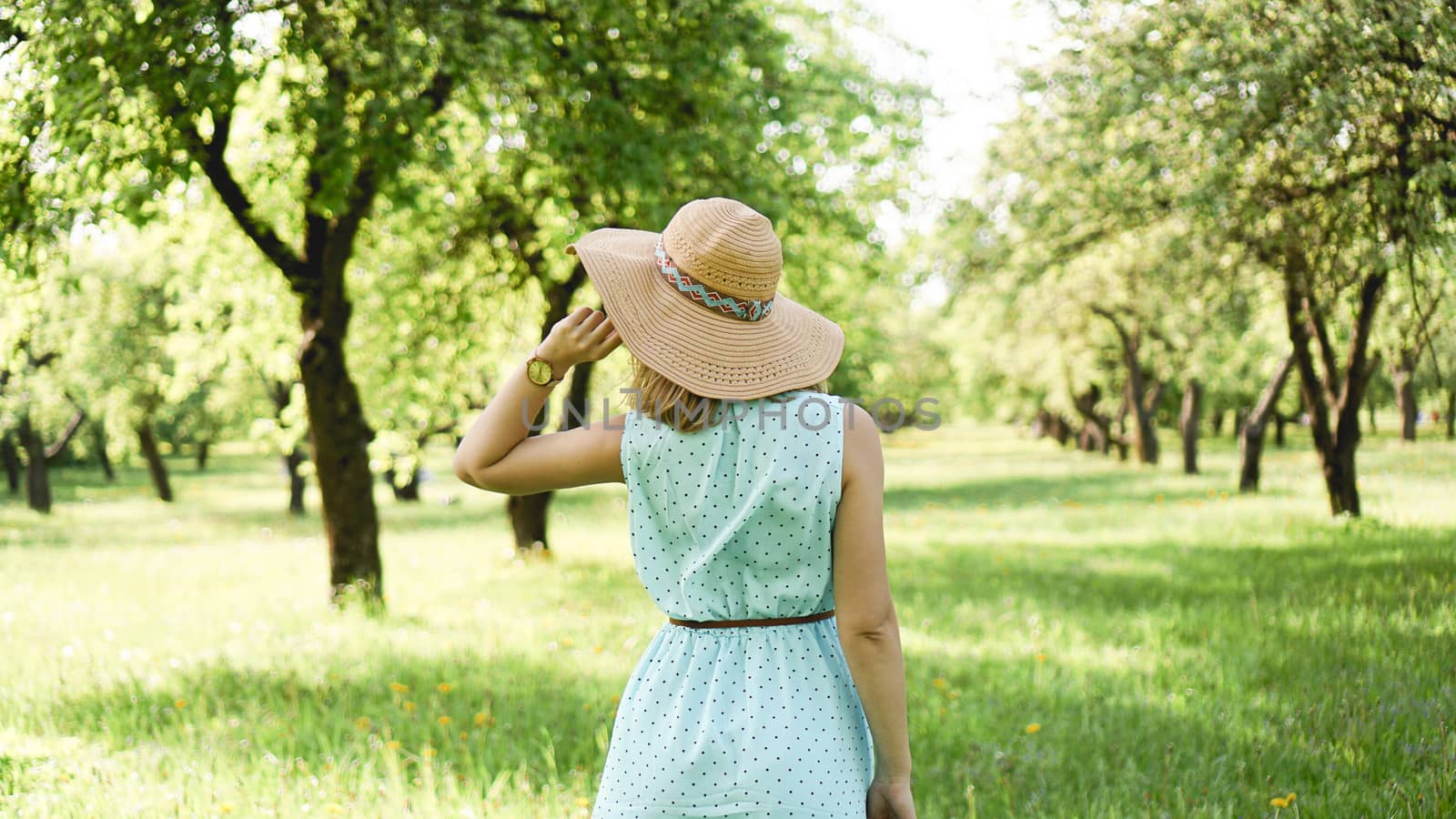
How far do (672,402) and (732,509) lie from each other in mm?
274

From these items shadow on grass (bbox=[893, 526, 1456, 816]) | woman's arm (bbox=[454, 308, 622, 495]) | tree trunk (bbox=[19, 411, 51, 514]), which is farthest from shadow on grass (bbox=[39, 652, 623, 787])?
tree trunk (bbox=[19, 411, 51, 514])

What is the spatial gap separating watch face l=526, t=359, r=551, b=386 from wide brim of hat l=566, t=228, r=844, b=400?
185mm

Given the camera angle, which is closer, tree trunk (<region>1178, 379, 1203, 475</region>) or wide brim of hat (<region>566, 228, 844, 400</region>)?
wide brim of hat (<region>566, 228, 844, 400</region>)

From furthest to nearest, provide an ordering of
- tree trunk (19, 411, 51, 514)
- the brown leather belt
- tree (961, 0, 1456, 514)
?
tree trunk (19, 411, 51, 514), tree (961, 0, 1456, 514), the brown leather belt

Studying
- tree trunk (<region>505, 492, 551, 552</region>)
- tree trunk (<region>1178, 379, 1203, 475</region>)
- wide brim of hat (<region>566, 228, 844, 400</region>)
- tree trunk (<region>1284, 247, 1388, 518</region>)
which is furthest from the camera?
tree trunk (<region>1178, 379, 1203, 475</region>)

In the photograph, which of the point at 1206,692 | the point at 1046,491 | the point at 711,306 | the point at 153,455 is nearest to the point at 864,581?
the point at 711,306

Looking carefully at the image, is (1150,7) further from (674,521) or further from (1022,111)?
(674,521)

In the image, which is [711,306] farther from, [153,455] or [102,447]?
[102,447]

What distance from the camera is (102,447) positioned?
133 ft

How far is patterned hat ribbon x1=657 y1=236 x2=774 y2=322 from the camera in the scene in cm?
217

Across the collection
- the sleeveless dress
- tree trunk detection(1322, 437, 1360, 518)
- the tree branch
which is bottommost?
tree trunk detection(1322, 437, 1360, 518)

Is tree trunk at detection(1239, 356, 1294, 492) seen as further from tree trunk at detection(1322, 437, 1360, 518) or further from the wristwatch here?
the wristwatch

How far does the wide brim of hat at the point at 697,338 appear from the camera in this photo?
2.10 metres

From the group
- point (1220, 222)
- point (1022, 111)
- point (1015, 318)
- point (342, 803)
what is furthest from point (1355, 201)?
point (1015, 318)
